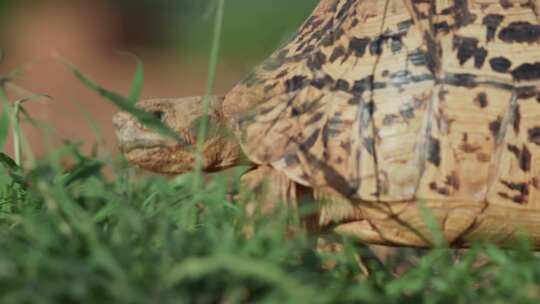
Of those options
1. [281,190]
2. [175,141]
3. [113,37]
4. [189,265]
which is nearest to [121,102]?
[189,265]

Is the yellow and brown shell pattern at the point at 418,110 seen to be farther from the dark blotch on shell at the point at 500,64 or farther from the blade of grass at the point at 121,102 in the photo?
the blade of grass at the point at 121,102

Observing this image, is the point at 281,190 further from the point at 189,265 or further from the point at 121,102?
the point at 189,265

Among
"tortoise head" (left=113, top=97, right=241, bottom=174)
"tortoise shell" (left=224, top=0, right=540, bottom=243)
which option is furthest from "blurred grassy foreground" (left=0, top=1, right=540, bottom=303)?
"tortoise head" (left=113, top=97, right=241, bottom=174)

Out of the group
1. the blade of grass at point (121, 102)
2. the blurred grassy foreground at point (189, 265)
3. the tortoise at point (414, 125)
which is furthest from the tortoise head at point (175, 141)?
the blade of grass at point (121, 102)

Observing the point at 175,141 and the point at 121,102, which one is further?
the point at 175,141

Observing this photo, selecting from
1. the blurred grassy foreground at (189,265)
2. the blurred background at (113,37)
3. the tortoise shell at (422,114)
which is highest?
the blurred background at (113,37)

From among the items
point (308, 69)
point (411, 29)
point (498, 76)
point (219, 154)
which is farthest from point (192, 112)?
point (498, 76)

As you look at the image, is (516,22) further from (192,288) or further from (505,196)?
(192,288)
